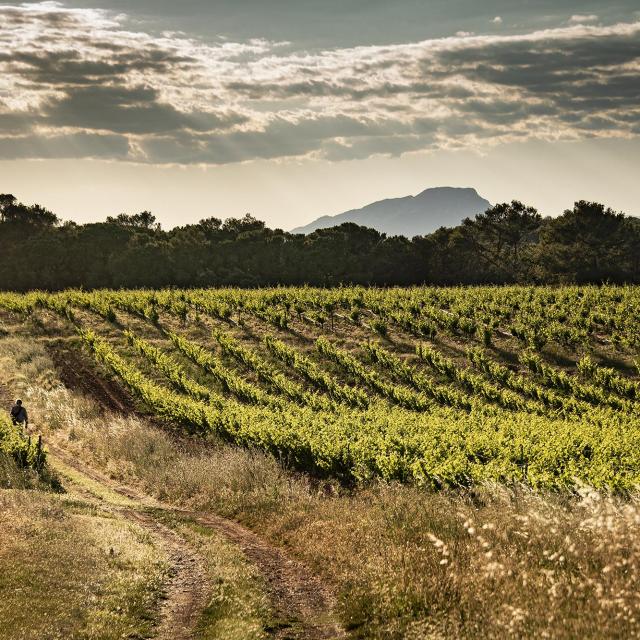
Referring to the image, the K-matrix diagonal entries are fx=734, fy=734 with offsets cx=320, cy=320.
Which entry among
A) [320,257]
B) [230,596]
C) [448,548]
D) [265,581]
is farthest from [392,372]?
[320,257]

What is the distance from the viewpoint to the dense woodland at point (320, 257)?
81.6 metres

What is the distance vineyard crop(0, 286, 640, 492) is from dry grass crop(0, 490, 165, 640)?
23.9ft

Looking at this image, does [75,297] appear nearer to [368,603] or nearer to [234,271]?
[234,271]

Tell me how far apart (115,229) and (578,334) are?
6659 centimetres

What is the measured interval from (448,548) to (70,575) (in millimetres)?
6182

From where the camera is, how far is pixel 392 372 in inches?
1478

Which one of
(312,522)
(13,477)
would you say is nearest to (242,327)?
(13,477)

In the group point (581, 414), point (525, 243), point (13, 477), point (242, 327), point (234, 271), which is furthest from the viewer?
point (525, 243)

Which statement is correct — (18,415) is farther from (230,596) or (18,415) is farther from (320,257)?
(320,257)

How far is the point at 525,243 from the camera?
328ft

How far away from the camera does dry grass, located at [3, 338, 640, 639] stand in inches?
326

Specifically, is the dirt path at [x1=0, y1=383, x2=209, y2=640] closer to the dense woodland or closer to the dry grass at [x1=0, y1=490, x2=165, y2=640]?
the dry grass at [x1=0, y1=490, x2=165, y2=640]

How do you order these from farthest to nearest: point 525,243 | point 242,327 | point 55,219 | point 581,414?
point 55,219 < point 525,243 < point 242,327 < point 581,414

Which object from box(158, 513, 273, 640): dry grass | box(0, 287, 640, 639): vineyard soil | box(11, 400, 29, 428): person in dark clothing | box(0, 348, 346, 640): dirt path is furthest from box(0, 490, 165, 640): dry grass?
box(11, 400, 29, 428): person in dark clothing
